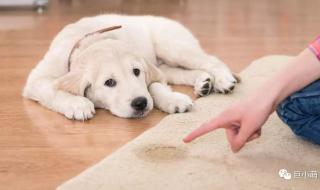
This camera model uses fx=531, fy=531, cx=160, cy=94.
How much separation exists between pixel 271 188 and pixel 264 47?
5.43 feet

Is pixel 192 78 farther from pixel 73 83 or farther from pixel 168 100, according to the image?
pixel 73 83

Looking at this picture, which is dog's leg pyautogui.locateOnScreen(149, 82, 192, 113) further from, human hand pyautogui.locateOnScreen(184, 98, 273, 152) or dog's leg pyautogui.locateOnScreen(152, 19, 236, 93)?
human hand pyautogui.locateOnScreen(184, 98, 273, 152)

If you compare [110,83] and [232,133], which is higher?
[232,133]

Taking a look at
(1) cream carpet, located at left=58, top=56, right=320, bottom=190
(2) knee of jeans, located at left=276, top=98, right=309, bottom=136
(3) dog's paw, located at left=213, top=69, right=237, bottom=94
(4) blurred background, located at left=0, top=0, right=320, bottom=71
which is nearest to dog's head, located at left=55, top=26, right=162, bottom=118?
(1) cream carpet, located at left=58, top=56, right=320, bottom=190

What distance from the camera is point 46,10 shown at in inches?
163

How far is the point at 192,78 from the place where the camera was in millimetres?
2236

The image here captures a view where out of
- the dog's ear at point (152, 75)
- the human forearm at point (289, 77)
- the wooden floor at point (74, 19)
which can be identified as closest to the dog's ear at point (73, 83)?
the wooden floor at point (74, 19)

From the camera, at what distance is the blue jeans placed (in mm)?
1450

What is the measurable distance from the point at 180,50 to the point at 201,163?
0.90 metres

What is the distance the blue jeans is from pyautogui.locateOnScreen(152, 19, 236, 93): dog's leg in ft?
2.02

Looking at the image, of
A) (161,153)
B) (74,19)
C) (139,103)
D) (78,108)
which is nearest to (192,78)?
(139,103)

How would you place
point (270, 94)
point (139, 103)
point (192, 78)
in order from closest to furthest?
point (270, 94) → point (139, 103) → point (192, 78)

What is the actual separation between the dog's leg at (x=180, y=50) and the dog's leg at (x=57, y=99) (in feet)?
1.71

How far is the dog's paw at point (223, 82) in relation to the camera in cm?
206
